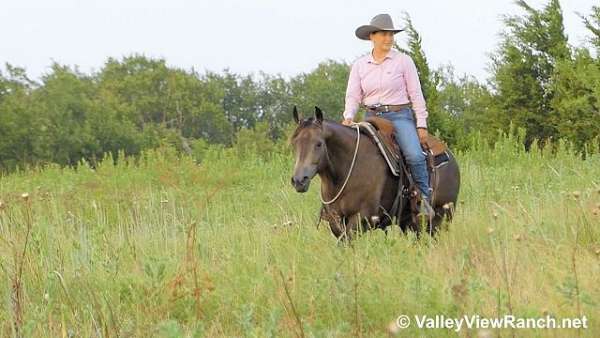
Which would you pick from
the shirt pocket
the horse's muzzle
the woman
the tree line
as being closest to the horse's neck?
the woman

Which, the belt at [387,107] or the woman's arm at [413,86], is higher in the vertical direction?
the woman's arm at [413,86]

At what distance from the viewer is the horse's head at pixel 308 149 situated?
677 cm

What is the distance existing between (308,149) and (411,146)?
1.28 metres

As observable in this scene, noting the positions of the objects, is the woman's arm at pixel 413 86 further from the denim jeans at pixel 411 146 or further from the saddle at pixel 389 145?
the saddle at pixel 389 145

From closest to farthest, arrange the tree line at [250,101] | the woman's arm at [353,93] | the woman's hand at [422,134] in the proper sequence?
the woman's arm at [353,93] → the woman's hand at [422,134] → the tree line at [250,101]

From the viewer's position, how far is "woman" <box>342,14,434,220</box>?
7734mm

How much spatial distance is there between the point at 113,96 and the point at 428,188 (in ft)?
221

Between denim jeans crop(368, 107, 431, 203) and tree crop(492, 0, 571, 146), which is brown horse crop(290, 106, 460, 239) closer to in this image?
denim jeans crop(368, 107, 431, 203)

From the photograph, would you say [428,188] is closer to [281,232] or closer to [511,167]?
[281,232]

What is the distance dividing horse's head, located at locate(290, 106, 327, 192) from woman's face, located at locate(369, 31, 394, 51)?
3.70ft

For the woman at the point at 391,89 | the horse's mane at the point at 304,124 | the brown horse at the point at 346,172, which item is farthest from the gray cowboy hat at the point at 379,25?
the horse's mane at the point at 304,124

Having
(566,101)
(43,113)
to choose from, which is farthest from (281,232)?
(43,113)

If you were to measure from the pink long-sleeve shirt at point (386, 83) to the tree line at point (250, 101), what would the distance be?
7.24 m

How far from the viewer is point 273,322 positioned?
12.8 ft
